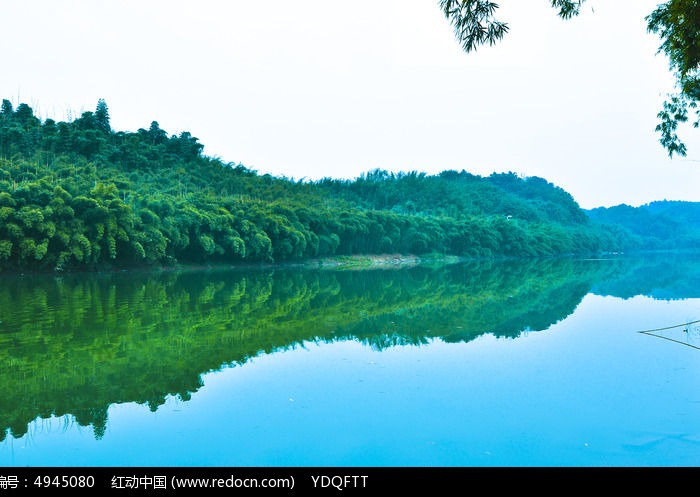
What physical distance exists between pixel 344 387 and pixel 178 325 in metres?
5.17

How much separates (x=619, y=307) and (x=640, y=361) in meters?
7.14

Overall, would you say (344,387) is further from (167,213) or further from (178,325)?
(167,213)

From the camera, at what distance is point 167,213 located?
88.9ft

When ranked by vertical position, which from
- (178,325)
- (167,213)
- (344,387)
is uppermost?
(167,213)

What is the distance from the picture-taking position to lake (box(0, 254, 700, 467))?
14.1 feet

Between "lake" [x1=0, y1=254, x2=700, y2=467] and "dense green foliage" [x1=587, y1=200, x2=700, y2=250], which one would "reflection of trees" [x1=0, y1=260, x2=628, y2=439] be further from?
"dense green foliage" [x1=587, y1=200, x2=700, y2=250]

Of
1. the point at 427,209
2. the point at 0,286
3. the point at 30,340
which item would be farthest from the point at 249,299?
the point at 427,209

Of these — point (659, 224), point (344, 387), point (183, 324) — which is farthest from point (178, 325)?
point (659, 224)

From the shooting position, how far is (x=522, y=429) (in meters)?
4.76

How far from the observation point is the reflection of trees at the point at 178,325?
5961 mm

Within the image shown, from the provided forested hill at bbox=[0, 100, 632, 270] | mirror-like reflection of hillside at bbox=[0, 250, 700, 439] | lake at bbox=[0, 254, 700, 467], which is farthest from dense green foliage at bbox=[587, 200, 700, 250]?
lake at bbox=[0, 254, 700, 467]

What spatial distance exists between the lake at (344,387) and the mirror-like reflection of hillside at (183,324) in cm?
5

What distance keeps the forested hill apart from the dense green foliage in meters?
41.7
